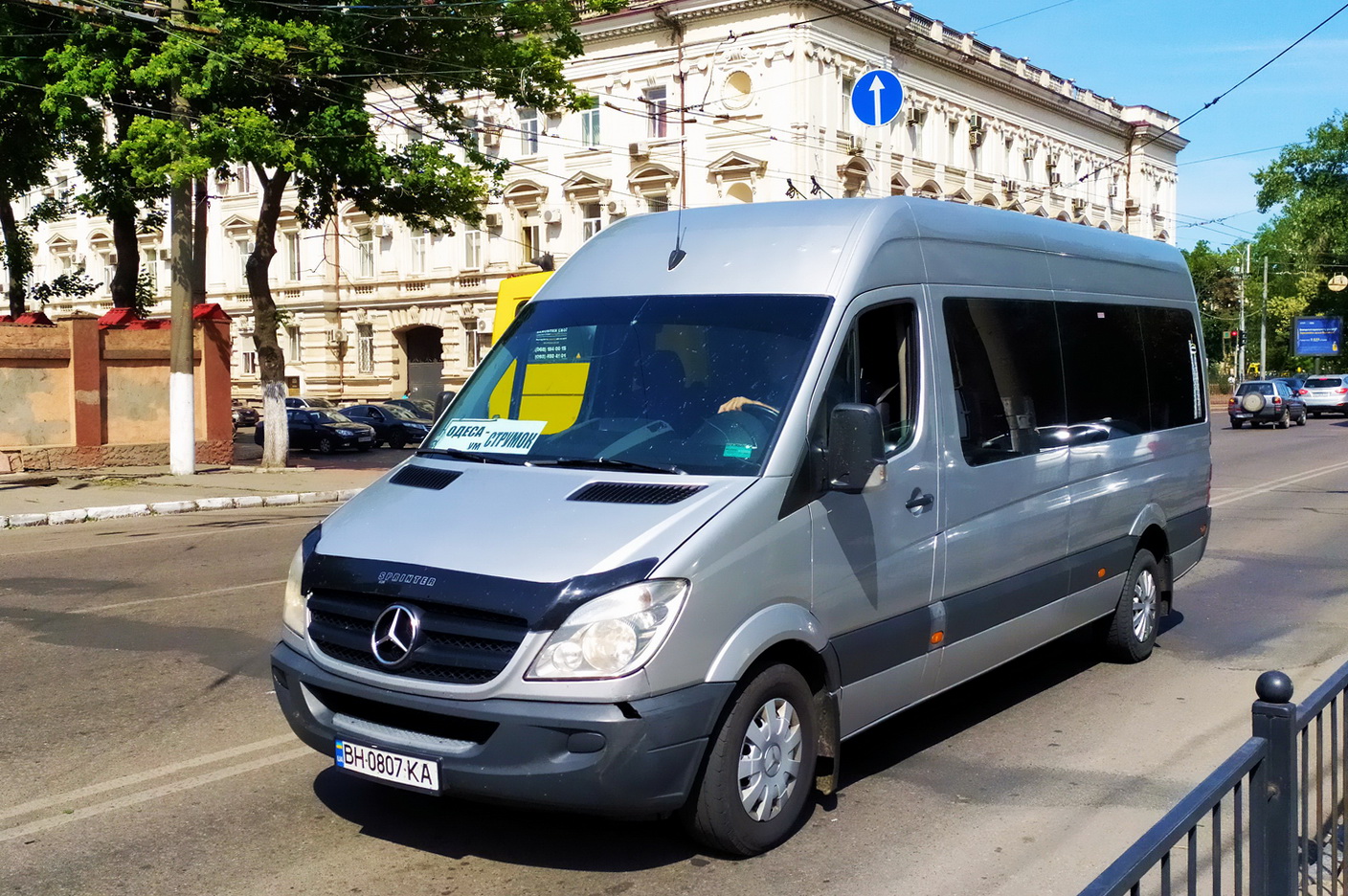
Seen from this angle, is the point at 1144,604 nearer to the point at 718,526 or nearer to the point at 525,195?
the point at 718,526

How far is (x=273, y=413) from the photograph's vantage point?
2416 cm

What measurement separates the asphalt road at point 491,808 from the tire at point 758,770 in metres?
0.12

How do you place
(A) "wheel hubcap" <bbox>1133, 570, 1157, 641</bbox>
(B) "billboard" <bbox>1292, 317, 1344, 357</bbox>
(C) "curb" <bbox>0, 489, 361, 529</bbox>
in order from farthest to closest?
(B) "billboard" <bbox>1292, 317, 1344, 357</bbox> → (C) "curb" <bbox>0, 489, 361, 529</bbox> → (A) "wheel hubcap" <bbox>1133, 570, 1157, 641</bbox>

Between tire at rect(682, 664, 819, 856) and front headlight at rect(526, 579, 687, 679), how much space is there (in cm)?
47

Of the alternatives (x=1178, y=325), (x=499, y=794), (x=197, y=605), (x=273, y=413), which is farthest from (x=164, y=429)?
(x=499, y=794)

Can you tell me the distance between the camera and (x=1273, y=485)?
20.2 meters

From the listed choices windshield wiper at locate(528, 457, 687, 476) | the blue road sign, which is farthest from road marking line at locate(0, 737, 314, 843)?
the blue road sign

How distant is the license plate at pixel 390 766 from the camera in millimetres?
4285

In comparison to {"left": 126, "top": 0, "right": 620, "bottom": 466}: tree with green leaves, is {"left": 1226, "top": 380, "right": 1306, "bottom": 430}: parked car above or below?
below

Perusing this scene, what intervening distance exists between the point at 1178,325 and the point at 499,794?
21.0 ft

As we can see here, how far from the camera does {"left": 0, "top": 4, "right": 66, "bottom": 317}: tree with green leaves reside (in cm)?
2206

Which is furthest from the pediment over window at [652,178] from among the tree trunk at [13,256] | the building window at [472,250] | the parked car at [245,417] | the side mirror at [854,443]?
the side mirror at [854,443]

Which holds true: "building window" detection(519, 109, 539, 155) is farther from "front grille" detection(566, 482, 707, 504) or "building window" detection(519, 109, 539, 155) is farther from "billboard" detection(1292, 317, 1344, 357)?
"billboard" detection(1292, 317, 1344, 357)

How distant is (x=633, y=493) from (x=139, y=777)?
2513 millimetres
